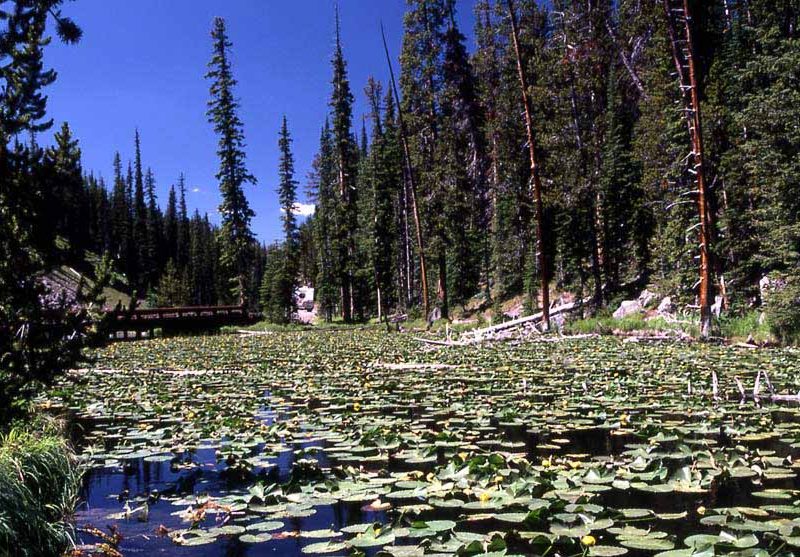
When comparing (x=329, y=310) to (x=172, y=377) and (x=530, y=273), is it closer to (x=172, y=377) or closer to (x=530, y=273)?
(x=530, y=273)

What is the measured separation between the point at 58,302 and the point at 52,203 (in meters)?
0.89

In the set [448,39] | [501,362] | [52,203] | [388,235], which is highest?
[448,39]

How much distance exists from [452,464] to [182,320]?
27.6 m

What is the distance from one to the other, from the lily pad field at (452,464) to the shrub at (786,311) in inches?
113

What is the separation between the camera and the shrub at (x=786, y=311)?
12.5 metres

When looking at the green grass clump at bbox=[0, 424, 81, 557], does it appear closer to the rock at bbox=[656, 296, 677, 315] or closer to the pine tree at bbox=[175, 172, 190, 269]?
the rock at bbox=[656, 296, 677, 315]

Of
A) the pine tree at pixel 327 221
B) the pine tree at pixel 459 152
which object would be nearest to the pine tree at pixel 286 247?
the pine tree at pixel 327 221

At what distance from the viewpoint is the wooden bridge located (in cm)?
2759

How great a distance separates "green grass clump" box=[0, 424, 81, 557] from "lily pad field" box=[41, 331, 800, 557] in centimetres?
19

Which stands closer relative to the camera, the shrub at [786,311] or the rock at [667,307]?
the shrub at [786,311]

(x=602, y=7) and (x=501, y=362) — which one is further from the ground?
(x=602, y=7)

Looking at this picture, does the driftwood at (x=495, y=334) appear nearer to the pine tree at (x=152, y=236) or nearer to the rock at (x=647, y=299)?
the rock at (x=647, y=299)

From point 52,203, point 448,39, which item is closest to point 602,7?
point 448,39

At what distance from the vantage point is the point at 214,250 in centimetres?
7888
